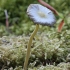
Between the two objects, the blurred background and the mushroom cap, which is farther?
the blurred background

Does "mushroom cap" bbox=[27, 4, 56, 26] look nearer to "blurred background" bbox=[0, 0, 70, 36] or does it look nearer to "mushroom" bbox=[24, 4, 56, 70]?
"mushroom" bbox=[24, 4, 56, 70]

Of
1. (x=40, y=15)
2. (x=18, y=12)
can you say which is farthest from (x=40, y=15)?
(x=18, y=12)

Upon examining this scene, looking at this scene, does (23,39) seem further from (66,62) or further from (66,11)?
(66,11)

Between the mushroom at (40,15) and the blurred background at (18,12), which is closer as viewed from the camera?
the mushroom at (40,15)

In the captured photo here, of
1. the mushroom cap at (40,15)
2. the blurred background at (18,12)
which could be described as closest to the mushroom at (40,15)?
the mushroom cap at (40,15)

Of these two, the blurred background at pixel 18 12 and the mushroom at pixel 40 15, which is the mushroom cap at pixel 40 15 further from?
the blurred background at pixel 18 12

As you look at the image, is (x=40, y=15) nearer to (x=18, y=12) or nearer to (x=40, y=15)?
(x=40, y=15)

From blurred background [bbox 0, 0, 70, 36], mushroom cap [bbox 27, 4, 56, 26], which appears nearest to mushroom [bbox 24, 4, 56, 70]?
mushroom cap [bbox 27, 4, 56, 26]

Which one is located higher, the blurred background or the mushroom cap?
the mushroom cap

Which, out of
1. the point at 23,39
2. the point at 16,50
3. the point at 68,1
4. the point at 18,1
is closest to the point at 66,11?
the point at 68,1
